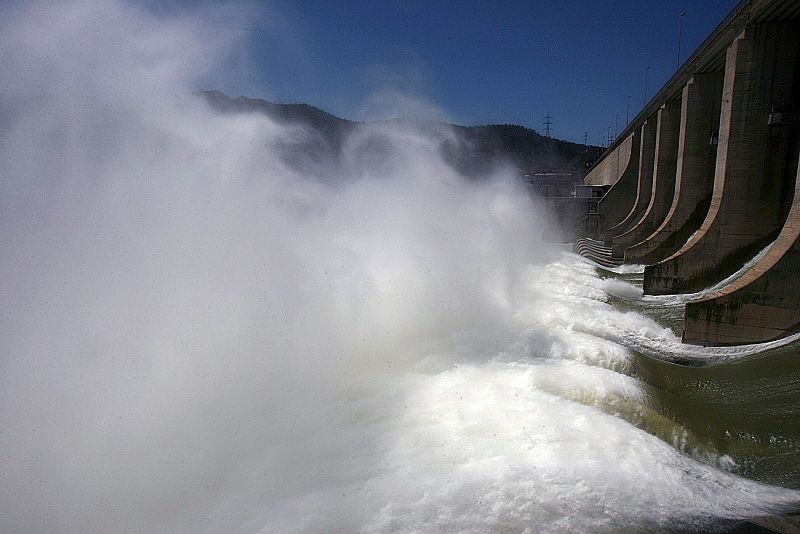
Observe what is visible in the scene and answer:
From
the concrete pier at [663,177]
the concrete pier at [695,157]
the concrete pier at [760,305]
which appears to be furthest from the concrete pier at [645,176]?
the concrete pier at [760,305]

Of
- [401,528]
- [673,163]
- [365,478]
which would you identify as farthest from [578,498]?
[673,163]

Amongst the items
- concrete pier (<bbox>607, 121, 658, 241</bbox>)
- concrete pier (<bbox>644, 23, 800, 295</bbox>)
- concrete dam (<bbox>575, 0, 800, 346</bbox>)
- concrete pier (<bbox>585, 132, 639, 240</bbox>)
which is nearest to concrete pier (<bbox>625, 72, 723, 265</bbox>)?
concrete dam (<bbox>575, 0, 800, 346</bbox>)

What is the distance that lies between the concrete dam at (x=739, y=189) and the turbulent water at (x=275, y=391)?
44.6 inches

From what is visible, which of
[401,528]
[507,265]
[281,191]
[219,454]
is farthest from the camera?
[507,265]

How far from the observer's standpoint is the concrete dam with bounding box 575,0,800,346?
9.48 metres

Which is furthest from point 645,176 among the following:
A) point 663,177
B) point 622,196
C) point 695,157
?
point 695,157

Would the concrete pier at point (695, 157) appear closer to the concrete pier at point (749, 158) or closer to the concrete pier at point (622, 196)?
the concrete pier at point (749, 158)

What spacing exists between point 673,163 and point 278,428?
22803 mm

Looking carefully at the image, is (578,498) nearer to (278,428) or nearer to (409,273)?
(278,428)

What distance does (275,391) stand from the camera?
22.6 feet

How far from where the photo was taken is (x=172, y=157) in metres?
7.76

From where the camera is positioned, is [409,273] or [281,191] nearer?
[281,191]

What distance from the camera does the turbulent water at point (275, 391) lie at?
458 cm

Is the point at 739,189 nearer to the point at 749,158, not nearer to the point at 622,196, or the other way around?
the point at 749,158
